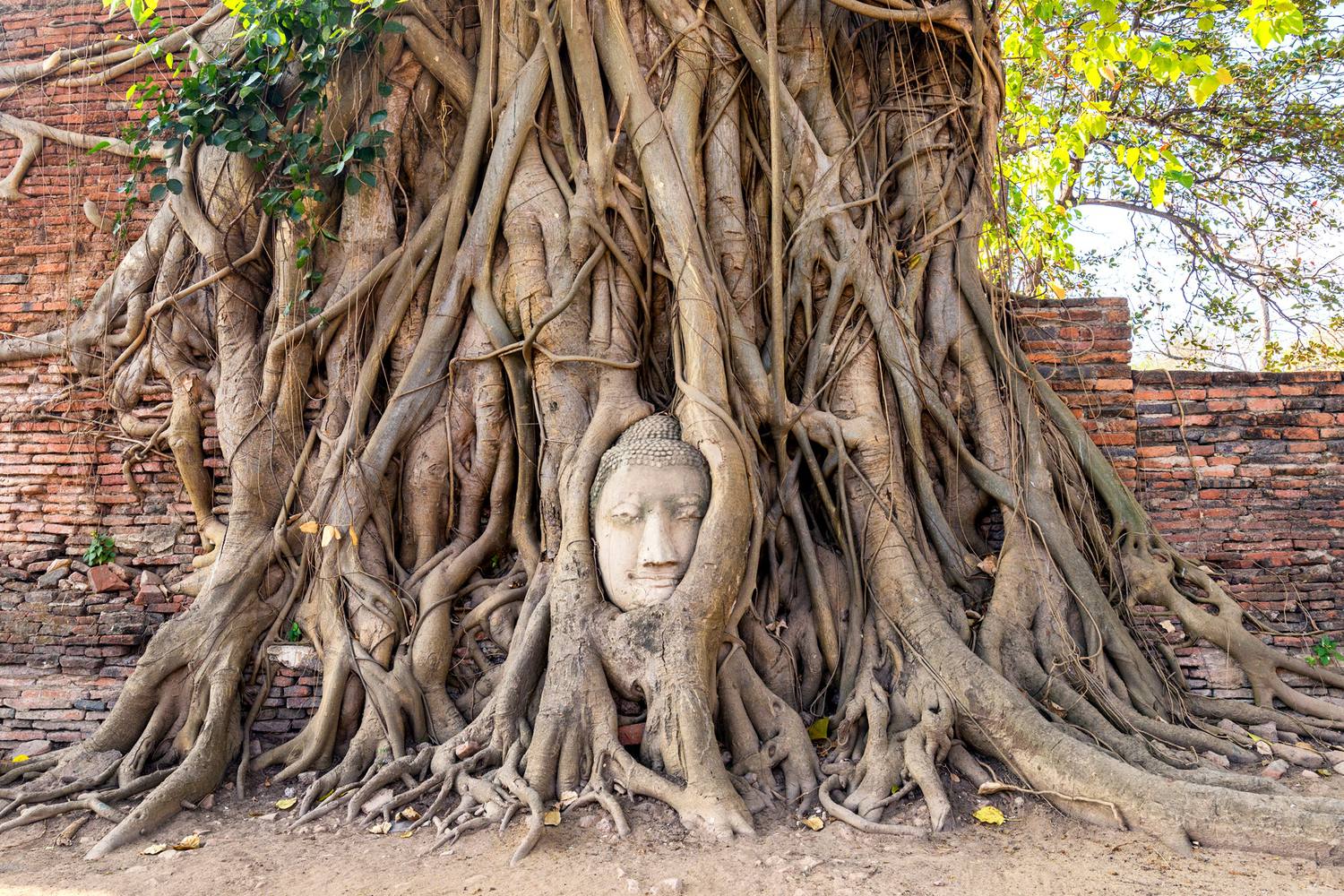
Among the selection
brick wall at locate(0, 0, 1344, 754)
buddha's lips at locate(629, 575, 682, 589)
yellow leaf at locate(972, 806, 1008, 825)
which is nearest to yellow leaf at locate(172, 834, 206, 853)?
brick wall at locate(0, 0, 1344, 754)

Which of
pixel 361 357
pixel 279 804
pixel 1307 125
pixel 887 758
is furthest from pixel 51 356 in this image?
pixel 1307 125

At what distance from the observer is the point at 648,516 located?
3.42m

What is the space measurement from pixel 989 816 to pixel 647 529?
1.46m

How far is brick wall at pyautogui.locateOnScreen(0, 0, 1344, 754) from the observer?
4.41 m

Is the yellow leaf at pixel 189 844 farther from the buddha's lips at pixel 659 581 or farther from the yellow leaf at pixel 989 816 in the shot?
the yellow leaf at pixel 989 816

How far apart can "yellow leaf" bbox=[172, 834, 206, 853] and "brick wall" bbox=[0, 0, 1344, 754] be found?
154cm

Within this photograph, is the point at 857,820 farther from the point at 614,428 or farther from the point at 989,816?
the point at 614,428

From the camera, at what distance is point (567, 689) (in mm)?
3250

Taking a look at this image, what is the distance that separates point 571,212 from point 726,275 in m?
0.73

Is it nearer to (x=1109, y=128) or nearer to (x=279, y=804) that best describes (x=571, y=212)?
(x=279, y=804)

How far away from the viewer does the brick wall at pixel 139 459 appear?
441cm

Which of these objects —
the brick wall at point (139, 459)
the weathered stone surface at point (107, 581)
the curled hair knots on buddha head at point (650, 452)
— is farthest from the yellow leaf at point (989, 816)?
the weathered stone surface at point (107, 581)

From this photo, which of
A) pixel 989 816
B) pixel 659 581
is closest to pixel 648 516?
pixel 659 581

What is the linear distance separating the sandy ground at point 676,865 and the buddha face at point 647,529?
790 mm
